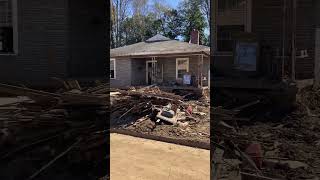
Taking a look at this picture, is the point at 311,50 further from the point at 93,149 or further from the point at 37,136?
the point at 37,136

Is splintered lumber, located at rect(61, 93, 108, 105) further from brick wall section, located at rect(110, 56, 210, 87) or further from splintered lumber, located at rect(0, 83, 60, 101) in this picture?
brick wall section, located at rect(110, 56, 210, 87)

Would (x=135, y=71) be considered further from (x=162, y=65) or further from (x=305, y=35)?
(x=305, y=35)

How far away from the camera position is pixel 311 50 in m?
3.66

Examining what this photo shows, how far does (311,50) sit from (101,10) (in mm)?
2155

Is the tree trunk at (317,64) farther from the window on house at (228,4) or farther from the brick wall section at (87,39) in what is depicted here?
the brick wall section at (87,39)

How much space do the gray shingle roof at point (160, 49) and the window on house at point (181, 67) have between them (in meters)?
0.65

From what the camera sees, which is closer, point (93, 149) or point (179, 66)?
point (93, 149)

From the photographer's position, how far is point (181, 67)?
23.0m

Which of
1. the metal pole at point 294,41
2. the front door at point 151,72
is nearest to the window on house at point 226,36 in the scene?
the metal pole at point 294,41

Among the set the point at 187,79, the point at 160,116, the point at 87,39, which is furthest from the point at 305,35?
the point at 187,79

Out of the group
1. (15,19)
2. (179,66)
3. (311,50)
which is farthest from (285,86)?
(179,66)

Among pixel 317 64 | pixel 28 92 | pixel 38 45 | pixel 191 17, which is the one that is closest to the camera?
pixel 317 64

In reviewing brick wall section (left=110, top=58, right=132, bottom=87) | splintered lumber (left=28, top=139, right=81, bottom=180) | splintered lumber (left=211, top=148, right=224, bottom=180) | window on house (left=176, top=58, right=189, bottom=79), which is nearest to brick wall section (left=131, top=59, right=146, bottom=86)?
brick wall section (left=110, top=58, right=132, bottom=87)

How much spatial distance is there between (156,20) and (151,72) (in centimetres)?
1094
